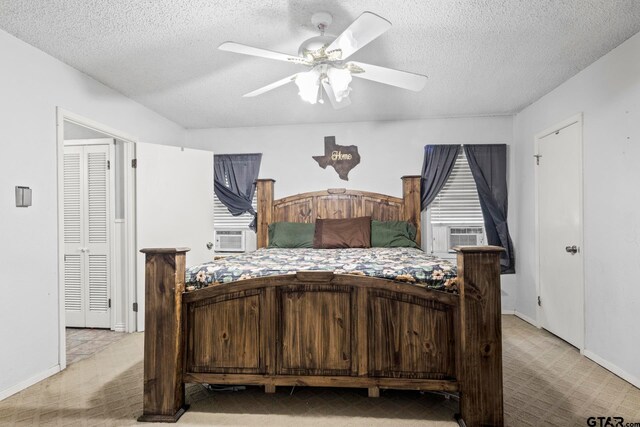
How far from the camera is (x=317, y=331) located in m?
2.07

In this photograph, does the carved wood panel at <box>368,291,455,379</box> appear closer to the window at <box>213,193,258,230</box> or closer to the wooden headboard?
the wooden headboard

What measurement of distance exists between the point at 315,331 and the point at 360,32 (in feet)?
5.52

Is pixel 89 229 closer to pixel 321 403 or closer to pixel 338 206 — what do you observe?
pixel 338 206

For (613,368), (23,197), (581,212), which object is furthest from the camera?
(581,212)

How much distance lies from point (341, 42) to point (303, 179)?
9.31 feet

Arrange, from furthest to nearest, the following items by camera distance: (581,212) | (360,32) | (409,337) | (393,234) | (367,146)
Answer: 1. (367,146)
2. (393,234)
3. (581,212)
4. (409,337)
5. (360,32)

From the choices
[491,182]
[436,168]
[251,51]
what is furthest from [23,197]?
[491,182]

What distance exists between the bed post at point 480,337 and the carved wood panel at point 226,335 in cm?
118

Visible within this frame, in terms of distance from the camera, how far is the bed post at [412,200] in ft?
14.2

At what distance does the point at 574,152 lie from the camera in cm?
322

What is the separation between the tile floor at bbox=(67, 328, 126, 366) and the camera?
10.4 feet

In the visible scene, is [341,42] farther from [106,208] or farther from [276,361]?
[106,208]

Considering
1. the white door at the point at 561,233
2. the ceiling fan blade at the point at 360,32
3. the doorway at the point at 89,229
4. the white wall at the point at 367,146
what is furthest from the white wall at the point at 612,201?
the doorway at the point at 89,229

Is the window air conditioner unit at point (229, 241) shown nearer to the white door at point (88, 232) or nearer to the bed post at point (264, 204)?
the bed post at point (264, 204)
